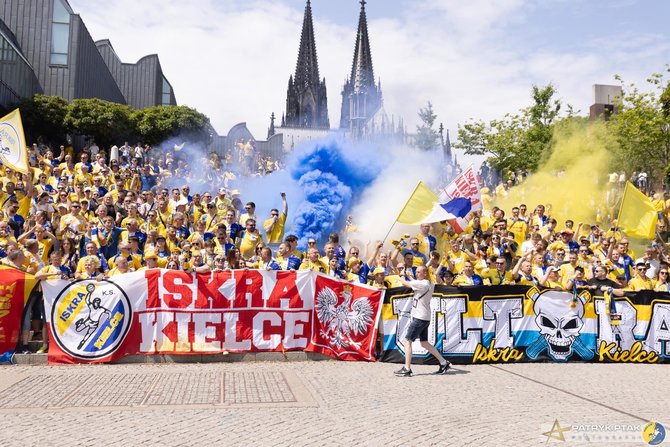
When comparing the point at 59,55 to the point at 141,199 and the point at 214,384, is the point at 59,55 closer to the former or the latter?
the point at 141,199

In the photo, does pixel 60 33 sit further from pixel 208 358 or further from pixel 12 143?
pixel 208 358

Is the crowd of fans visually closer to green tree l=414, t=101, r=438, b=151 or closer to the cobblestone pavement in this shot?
the cobblestone pavement

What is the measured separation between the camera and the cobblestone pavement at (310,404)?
5.30 m

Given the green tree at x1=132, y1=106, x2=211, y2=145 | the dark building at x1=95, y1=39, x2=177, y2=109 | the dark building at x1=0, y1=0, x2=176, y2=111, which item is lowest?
the green tree at x1=132, y1=106, x2=211, y2=145

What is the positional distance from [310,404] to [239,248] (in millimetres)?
6063

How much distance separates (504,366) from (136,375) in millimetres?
5371

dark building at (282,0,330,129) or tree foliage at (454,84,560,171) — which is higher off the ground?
dark building at (282,0,330,129)

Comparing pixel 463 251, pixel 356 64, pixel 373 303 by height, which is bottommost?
pixel 373 303

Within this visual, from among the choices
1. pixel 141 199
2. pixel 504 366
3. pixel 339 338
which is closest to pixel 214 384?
pixel 339 338

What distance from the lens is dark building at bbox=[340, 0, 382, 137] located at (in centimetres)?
11350

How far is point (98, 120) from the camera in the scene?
33.6m

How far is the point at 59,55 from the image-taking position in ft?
117

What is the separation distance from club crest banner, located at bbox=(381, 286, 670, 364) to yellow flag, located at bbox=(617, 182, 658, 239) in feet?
8.50

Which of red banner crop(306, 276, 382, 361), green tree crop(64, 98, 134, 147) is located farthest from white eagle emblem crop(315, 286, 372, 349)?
green tree crop(64, 98, 134, 147)
